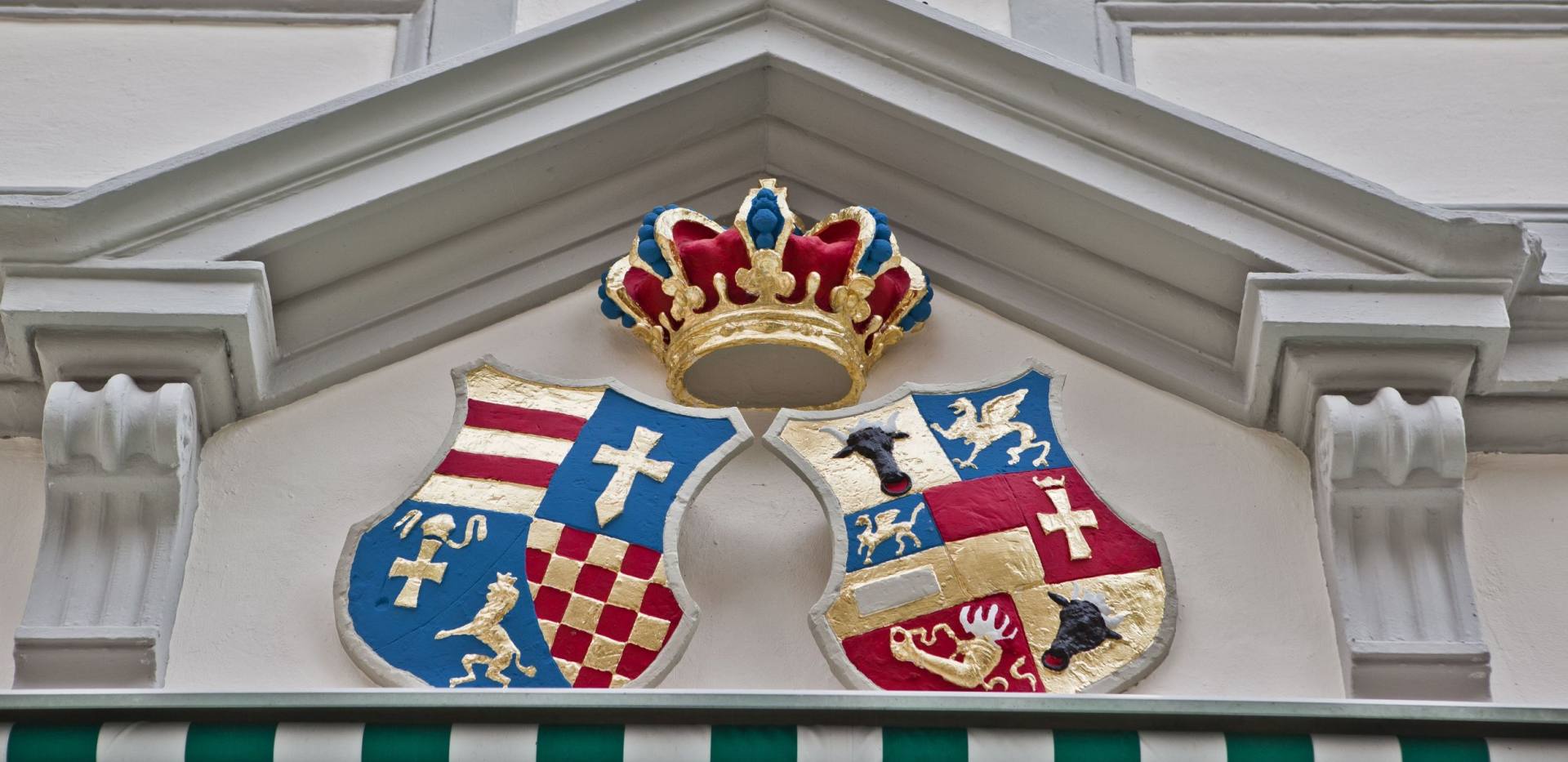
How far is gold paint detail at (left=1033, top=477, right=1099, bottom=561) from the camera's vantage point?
3.95 m

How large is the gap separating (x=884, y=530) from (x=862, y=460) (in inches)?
6.4

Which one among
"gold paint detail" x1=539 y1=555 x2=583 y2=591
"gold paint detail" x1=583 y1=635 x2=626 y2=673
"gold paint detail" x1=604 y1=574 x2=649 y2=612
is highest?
"gold paint detail" x1=539 y1=555 x2=583 y2=591

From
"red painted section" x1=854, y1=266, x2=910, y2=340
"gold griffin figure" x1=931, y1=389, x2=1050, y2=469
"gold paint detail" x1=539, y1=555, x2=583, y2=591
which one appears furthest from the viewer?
→ "red painted section" x1=854, y1=266, x2=910, y2=340

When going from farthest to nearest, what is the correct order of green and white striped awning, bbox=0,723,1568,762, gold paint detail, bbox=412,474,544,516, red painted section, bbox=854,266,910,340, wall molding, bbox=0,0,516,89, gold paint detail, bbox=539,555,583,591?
wall molding, bbox=0,0,516,89 → red painted section, bbox=854,266,910,340 → gold paint detail, bbox=412,474,544,516 → gold paint detail, bbox=539,555,583,591 → green and white striped awning, bbox=0,723,1568,762

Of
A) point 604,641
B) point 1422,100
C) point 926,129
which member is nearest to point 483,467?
point 604,641

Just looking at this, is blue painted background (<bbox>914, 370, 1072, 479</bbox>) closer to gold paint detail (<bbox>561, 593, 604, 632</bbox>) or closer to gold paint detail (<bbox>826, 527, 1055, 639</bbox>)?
gold paint detail (<bbox>826, 527, 1055, 639</bbox>)

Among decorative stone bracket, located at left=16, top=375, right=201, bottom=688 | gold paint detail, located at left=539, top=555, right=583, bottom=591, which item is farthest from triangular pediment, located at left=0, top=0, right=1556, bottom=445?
gold paint detail, located at left=539, top=555, right=583, bottom=591

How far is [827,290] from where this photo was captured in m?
4.27

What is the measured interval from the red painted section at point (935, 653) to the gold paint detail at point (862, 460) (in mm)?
253

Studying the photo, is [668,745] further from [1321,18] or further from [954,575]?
[1321,18]

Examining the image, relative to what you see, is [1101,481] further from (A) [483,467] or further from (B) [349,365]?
(B) [349,365]

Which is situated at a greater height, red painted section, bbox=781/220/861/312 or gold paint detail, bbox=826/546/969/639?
red painted section, bbox=781/220/861/312

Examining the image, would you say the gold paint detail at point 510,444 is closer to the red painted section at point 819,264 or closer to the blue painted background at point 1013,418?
the red painted section at point 819,264

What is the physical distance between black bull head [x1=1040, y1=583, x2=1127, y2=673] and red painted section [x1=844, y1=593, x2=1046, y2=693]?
41mm
